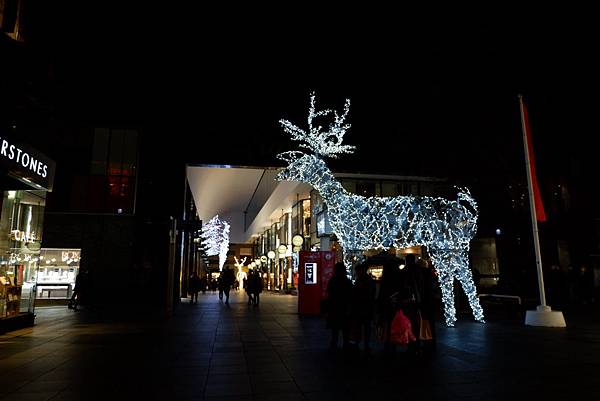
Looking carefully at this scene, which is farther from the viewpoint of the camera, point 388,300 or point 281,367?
point 388,300

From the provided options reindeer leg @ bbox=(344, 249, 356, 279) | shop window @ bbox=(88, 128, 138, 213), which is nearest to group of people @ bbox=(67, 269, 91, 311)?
shop window @ bbox=(88, 128, 138, 213)

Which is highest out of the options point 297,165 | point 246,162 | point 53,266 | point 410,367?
point 246,162

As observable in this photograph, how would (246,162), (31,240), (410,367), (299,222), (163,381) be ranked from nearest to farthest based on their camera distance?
(163,381) < (410,367) < (31,240) < (246,162) < (299,222)

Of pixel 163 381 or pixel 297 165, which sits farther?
pixel 297 165

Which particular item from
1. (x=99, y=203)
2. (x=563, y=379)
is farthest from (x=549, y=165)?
(x=99, y=203)

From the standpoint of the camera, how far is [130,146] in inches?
736

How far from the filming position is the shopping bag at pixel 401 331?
6375 mm

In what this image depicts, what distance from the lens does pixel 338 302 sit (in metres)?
7.41

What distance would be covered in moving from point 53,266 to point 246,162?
30.0 ft

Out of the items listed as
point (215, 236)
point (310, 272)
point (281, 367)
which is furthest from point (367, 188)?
point (215, 236)

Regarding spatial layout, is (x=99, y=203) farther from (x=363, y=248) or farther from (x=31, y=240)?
(x=363, y=248)

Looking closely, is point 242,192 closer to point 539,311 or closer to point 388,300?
point 539,311

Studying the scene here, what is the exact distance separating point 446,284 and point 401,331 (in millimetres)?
4358

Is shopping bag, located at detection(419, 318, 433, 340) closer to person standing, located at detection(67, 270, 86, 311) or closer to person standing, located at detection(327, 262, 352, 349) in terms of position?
person standing, located at detection(327, 262, 352, 349)
